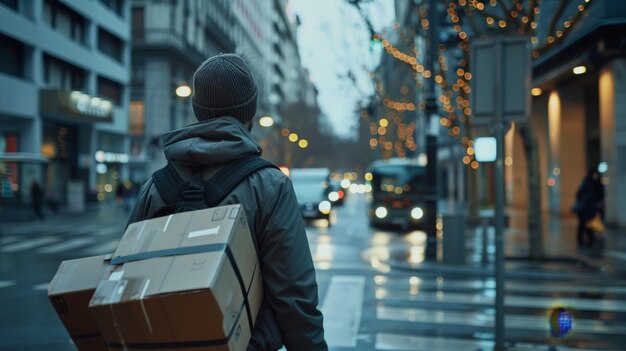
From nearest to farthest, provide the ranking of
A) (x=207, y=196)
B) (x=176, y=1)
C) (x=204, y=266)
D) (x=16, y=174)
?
(x=204, y=266)
(x=207, y=196)
(x=16, y=174)
(x=176, y=1)

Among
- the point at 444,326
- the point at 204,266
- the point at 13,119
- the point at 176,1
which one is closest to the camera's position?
the point at 204,266

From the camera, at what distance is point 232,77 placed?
2.25 metres

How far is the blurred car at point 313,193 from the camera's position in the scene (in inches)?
920

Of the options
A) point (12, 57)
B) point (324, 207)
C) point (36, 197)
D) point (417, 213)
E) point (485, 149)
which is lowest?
point (417, 213)

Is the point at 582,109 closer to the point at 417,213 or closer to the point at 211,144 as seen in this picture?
the point at 417,213

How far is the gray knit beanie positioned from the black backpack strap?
0.77 ft

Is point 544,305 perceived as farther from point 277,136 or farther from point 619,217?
point 277,136

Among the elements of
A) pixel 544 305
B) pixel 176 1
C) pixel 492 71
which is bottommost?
pixel 544 305

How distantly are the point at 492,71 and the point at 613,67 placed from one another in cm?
1460

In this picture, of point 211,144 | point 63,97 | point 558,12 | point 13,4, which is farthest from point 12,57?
point 211,144

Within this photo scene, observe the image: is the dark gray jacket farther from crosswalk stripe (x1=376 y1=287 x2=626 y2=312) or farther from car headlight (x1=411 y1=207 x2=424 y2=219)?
car headlight (x1=411 y1=207 x2=424 y2=219)

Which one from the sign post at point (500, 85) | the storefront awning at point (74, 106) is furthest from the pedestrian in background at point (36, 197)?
the sign post at point (500, 85)

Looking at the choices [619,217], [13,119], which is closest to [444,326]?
[619,217]

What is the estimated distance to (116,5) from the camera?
35.9m
